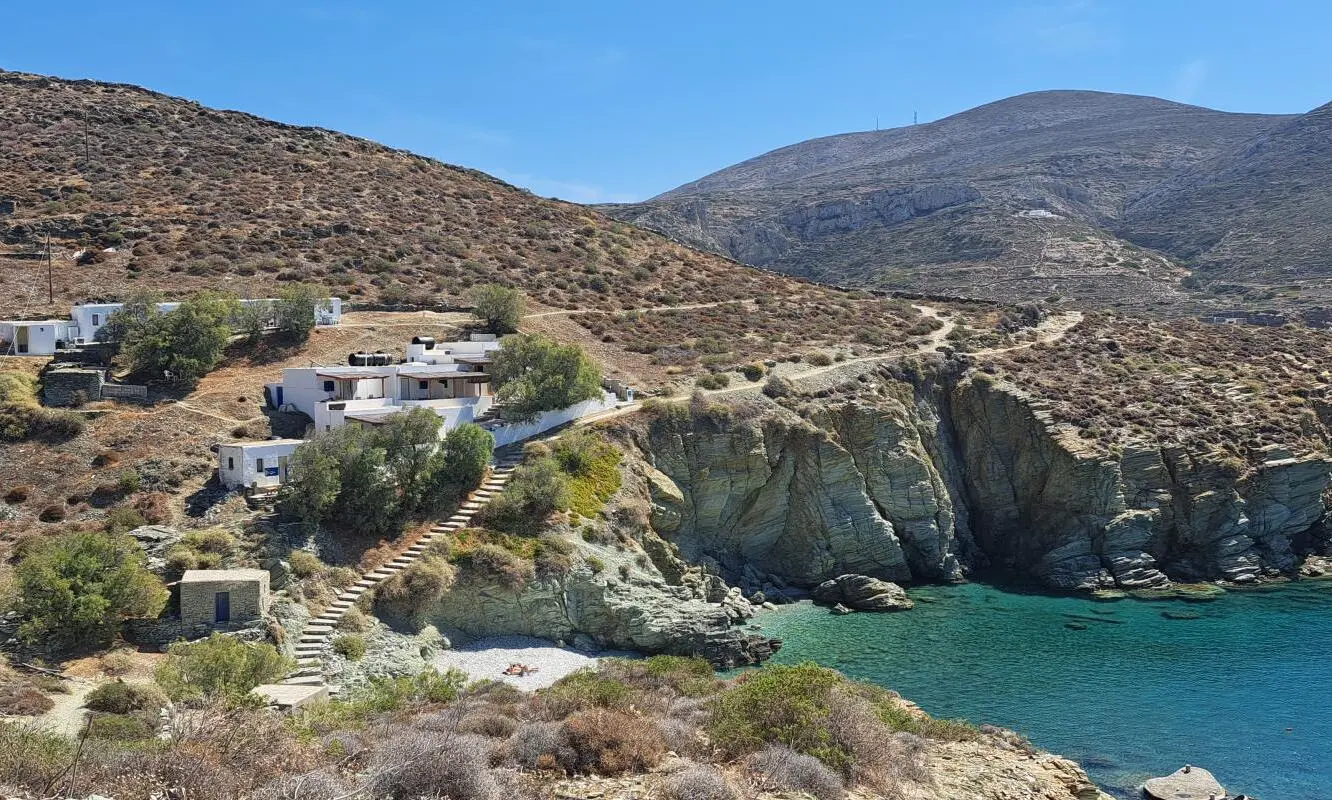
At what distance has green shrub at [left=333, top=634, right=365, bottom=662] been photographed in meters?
24.3

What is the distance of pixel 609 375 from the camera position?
1815 inches

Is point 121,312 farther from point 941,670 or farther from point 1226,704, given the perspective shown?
point 1226,704

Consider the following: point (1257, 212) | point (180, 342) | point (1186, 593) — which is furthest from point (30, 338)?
point (1257, 212)

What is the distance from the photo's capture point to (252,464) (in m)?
29.5

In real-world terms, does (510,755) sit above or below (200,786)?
below

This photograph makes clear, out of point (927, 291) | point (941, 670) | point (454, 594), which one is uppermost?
point (927, 291)

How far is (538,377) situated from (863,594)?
1573 centimetres

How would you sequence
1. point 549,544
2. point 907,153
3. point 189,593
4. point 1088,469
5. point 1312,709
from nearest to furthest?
1. point 189,593
2. point 1312,709
3. point 549,544
4. point 1088,469
5. point 907,153

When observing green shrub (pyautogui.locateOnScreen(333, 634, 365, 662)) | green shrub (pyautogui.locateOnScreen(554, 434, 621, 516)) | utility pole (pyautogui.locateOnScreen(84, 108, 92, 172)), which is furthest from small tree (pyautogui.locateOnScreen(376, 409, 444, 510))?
utility pole (pyautogui.locateOnScreen(84, 108, 92, 172))

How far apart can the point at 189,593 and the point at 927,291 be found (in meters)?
75.4

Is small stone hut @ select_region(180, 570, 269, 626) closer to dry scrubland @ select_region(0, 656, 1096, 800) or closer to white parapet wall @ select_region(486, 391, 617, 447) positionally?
dry scrubland @ select_region(0, 656, 1096, 800)

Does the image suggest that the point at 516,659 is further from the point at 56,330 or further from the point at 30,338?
the point at 30,338

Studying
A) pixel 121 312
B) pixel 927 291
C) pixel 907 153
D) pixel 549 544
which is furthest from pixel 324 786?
pixel 907 153

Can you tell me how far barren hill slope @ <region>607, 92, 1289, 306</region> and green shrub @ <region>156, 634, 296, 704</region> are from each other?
248ft
